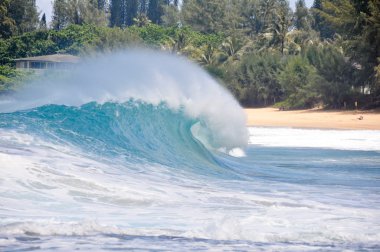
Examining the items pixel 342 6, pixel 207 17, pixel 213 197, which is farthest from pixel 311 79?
pixel 207 17

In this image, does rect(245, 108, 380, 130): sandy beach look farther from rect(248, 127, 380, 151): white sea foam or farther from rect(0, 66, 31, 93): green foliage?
rect(0, 66, 31, 93): green foliage

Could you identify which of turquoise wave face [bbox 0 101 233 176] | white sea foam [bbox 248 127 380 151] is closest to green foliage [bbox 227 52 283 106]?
white sea foam [bbox 248 127 380 151]

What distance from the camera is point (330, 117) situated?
42.5m

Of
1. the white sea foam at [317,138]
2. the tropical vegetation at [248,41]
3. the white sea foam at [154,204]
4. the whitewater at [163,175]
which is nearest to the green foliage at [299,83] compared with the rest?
the tropical vegetation at [248,41]

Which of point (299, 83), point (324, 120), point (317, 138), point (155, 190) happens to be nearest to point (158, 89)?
point (155, 190)

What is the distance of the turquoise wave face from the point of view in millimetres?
15117

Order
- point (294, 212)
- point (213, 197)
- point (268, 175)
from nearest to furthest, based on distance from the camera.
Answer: point (294, 212) → point (213, 197) → point (268, 175)

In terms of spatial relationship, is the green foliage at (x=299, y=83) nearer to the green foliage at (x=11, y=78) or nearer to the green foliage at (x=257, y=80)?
the green foliage at (x=257, y=80)

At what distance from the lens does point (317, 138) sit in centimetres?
2902

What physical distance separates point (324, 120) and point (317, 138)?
12215 mm

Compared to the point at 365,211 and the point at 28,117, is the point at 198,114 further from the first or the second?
the point at 365,211

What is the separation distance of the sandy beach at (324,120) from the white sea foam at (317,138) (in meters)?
2.72

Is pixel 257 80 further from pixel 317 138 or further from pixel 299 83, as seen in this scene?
pixel 317 138

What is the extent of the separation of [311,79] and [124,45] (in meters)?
26.4
